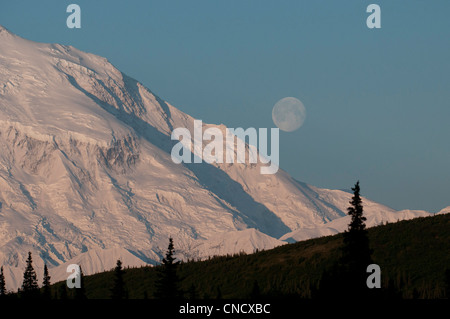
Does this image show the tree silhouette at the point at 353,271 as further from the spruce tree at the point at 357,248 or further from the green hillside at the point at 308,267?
the green hillside at the point at 308,267

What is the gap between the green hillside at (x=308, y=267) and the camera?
187 feet

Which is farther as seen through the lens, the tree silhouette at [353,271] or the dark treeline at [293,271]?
the dark treeline at [293,271]

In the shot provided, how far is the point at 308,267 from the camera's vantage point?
2447 inches

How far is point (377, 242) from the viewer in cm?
6394

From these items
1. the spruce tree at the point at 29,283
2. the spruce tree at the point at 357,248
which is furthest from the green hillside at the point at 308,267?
the spruce tree at the point at 357,248

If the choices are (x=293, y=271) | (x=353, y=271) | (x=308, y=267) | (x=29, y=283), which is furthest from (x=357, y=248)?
(x=29, y=283)

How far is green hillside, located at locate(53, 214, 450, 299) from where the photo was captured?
57.1m

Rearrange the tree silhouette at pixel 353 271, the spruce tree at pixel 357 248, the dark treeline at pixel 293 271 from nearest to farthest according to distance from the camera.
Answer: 1. the tree silhouette at pixel 353 271
2. the spruce tree at pixel 357 248
3. the dark treeline at pixel 293 271

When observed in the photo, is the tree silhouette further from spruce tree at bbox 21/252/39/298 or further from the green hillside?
spruce tree at bbox 21/252/39/298

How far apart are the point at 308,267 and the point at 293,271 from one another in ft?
3.19

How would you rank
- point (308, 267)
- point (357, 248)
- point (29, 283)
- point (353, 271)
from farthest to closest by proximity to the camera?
point (29, 283)
point (308, 267)
point (357, 248)
point (353, 271)

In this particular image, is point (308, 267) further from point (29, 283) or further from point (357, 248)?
point (29, 283)
